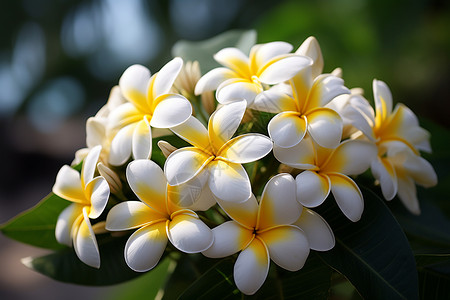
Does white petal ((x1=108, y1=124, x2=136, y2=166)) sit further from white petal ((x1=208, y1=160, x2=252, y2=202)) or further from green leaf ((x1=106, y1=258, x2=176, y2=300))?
green leaf ((x1=106, y1=258, x2=176, y2=300))

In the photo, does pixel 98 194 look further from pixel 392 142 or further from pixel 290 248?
pixel 392 142

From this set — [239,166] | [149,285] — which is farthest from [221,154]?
[149,285]

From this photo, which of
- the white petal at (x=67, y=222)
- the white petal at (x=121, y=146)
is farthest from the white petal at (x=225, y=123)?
the white petal at (x=67, y=222)

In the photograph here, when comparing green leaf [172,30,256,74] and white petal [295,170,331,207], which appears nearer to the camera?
white petal [295,170,331,207]

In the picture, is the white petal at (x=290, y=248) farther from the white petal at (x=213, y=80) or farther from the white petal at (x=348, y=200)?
the white petal at (x=213, y=80)

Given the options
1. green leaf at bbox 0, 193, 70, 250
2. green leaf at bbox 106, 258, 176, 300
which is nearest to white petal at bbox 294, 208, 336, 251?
green leaf at bbox 0, 193, 70, 250

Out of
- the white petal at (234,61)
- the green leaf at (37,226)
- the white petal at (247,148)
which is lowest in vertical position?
the green leaf at (37,226)
